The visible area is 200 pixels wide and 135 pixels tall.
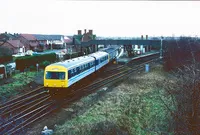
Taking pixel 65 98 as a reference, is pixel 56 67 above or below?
above

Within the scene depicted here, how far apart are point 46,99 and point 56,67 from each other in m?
2.49

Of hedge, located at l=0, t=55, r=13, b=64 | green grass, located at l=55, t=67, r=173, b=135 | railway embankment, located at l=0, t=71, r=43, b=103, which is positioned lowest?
green grass, located at l=55, t=67, r=173, b=135

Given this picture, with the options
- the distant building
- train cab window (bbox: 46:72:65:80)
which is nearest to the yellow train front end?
train cab window (bbox: 46:72:65:80)

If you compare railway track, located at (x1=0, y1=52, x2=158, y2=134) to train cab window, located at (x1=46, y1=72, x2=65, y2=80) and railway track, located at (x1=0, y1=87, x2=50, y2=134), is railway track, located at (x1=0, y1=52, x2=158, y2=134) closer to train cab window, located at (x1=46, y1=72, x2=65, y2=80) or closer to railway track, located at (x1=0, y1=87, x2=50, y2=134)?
railway track, located at (x1=0, y1=87, x2=50, y2=134)

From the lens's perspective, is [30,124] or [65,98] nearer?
[30,124]

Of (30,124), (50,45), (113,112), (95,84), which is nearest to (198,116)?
(113,112)

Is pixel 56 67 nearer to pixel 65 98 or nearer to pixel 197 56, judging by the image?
pixel 65 98

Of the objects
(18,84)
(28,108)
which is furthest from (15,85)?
(28,108)

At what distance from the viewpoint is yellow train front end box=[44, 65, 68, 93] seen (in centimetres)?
1731

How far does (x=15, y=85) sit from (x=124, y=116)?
11654mm

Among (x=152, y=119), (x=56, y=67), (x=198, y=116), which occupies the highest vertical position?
(x=56, y=67)

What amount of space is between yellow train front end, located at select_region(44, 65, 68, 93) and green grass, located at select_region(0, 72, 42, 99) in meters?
3.67

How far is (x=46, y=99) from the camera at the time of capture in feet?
57.6

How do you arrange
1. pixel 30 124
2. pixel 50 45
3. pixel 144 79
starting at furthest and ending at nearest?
pixel 50 45, pixel 144 79, pixel 30 124
